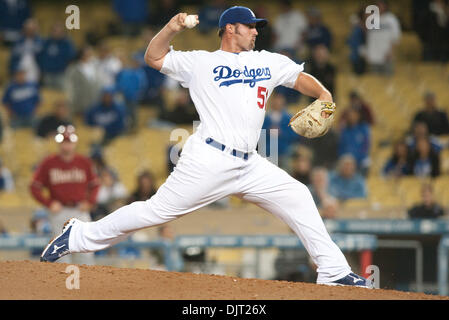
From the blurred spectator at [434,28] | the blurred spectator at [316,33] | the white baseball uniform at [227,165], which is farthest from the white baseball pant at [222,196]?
the blurred spectator at [434,28]

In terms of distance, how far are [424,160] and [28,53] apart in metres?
6.85

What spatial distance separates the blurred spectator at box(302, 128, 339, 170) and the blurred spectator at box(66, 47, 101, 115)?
3.74 m

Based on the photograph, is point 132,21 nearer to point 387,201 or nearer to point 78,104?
point 78,104

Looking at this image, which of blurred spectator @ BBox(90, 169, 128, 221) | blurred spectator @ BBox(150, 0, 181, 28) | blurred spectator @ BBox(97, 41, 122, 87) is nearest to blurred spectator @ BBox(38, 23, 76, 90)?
blurred spectator @ BBox(97, 41, 122, 87)

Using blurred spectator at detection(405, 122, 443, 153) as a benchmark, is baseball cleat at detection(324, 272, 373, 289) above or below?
below

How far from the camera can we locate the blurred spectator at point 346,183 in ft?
33.7

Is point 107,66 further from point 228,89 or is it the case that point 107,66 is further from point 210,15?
point 228,89

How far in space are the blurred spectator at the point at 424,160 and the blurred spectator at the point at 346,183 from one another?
2.71 feet

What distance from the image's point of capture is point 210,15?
14.9 metres

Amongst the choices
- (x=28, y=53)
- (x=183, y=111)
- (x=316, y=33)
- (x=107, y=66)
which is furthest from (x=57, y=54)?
(x=316, y=33)

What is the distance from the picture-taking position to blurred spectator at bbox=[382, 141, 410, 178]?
10805 mm

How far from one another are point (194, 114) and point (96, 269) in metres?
6.41

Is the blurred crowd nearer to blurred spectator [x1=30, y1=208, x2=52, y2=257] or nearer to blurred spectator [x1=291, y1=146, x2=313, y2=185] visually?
blurred spectator [x1=291, y1=146, x2=313, y2=185]
